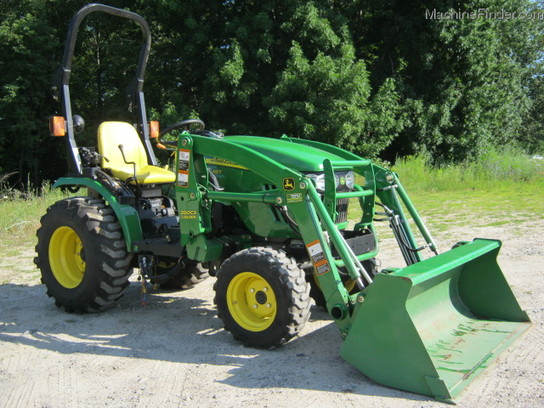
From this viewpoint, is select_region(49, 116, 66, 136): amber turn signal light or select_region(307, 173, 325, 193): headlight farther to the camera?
select_region(49, 116, 66, 136): amber turn signal light

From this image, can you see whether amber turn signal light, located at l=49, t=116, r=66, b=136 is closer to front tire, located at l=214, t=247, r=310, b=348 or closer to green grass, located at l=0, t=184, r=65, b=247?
front tire, located at l=214, t=247, r=310, b=348

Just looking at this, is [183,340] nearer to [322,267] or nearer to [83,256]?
[322,267]

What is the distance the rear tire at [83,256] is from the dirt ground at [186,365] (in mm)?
206

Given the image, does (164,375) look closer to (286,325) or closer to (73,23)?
(286,325)

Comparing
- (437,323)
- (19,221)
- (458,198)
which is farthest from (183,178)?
(458,198)

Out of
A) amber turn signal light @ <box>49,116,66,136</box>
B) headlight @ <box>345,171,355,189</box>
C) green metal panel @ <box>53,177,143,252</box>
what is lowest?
green metal panel @ <box>53,177,143,252</box>

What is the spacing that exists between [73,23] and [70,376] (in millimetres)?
3152

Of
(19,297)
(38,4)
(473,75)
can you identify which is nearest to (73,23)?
(19,297)

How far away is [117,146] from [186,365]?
8.57 ft

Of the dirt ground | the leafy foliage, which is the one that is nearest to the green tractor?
the dirt ground

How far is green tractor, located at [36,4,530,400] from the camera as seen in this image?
132 inches

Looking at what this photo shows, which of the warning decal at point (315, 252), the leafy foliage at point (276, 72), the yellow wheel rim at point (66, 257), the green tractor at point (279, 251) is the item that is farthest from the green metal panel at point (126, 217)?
the leafy foliage at point (276, 72)

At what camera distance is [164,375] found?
3.53 meters

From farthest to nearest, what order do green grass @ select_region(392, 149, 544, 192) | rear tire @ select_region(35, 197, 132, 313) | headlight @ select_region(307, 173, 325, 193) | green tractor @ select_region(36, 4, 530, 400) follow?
green grass @ select_region(392, 149, 544, 192), rear tire @ select_region(35, 197, 132, 313), headlight @ select_region(307, 173, 325, 193), green tractor @ select_region(36, 4, 530, 400)
